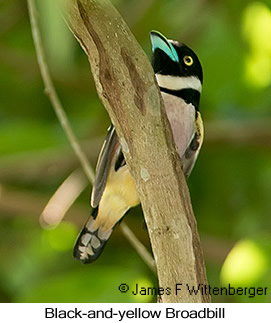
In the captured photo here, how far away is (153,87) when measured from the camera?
1549 mm

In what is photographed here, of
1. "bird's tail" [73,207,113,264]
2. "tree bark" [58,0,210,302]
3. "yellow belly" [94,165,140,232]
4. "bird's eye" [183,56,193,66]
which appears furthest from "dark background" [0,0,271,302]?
"tree bark" [58,0,210,302]

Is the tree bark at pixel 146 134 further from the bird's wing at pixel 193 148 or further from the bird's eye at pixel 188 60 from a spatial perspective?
the bird's eye at pixel 188 60

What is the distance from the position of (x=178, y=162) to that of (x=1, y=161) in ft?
5.25

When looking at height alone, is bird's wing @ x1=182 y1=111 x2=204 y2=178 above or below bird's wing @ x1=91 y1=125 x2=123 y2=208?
above

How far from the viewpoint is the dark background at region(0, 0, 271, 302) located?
3.02m

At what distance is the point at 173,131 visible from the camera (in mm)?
2303

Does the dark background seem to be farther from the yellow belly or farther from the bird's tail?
the yellow belly

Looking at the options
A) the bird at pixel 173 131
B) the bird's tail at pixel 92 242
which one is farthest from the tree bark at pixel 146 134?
the bird's tail at pixel 92 242

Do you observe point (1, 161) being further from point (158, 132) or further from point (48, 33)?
point (48, 33)

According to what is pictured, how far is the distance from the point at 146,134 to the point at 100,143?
5.00ft

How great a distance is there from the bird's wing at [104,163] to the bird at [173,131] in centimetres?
3

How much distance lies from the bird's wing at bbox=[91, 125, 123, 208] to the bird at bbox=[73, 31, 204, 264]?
0.03 metres

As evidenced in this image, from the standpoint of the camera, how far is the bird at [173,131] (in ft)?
7.64
